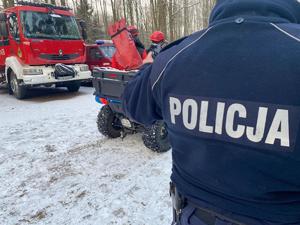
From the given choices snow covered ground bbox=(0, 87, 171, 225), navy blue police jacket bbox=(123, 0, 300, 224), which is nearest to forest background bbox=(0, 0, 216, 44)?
snow covered ground bbox=(0, 87, 171, 225)

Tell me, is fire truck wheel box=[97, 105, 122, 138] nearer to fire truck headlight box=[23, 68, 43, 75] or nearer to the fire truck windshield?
fire truck headlight box=[23, 68, 43, 75]

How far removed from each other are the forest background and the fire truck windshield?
3.27 metres

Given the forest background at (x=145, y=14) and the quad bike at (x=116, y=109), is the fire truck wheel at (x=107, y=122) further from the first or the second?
the forest background at (x=145, y=14)

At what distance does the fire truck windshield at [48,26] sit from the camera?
27.4ft

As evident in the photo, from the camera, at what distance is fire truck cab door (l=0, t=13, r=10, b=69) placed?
8.51 m

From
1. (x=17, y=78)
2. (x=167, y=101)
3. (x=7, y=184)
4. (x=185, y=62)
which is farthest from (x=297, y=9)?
(x=17, y=78)

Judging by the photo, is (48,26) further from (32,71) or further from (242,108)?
(242,108)

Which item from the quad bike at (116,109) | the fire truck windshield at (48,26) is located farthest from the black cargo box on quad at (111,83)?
the fire truck windshield at (48,26)

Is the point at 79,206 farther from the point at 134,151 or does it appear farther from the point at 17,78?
the point at 17,78

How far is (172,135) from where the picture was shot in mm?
1289

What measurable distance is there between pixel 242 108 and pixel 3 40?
9520 mm

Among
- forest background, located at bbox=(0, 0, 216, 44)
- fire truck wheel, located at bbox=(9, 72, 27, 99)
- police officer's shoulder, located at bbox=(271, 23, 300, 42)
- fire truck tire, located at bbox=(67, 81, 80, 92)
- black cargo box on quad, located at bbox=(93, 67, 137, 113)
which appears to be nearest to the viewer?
police officer's shoulder, located at bbox=(271, 23, 300, 42)

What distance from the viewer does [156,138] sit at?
398 cm

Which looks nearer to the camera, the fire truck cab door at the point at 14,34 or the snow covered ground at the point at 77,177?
the snow covered ground at the point at 77,177
